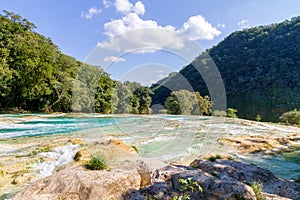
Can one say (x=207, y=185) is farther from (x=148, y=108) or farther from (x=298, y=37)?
(x=298, y=37)

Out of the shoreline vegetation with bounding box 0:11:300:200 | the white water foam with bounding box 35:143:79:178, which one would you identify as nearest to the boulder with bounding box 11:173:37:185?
the shoreline vegetation with bounding box 0:11:300:200

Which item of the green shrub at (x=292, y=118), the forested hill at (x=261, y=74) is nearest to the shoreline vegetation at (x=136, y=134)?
the green shrub at (x=292, y=118)

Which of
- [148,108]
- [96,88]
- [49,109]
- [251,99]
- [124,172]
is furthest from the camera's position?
[251,99]

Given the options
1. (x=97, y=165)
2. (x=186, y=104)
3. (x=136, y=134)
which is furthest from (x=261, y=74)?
(x=97, y=165)

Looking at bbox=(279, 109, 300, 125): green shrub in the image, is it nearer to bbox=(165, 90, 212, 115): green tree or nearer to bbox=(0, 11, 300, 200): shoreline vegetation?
bbox=(0, 11, 300, 200): shoreline vegetation

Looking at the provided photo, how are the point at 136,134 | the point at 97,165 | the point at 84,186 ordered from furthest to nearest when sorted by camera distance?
the point at 136,134, the point at 97,165, the point at 84,186

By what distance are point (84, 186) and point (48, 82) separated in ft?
106

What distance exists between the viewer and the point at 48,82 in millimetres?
32406

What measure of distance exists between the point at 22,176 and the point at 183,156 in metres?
6.59

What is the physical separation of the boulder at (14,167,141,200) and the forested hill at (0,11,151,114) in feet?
92.5

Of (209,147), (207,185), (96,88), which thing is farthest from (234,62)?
(207,185)

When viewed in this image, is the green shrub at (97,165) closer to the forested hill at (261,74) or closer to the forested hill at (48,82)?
the forested hill at (48,82)

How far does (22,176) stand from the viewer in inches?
244

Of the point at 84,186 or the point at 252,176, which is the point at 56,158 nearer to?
the point at 84,186
